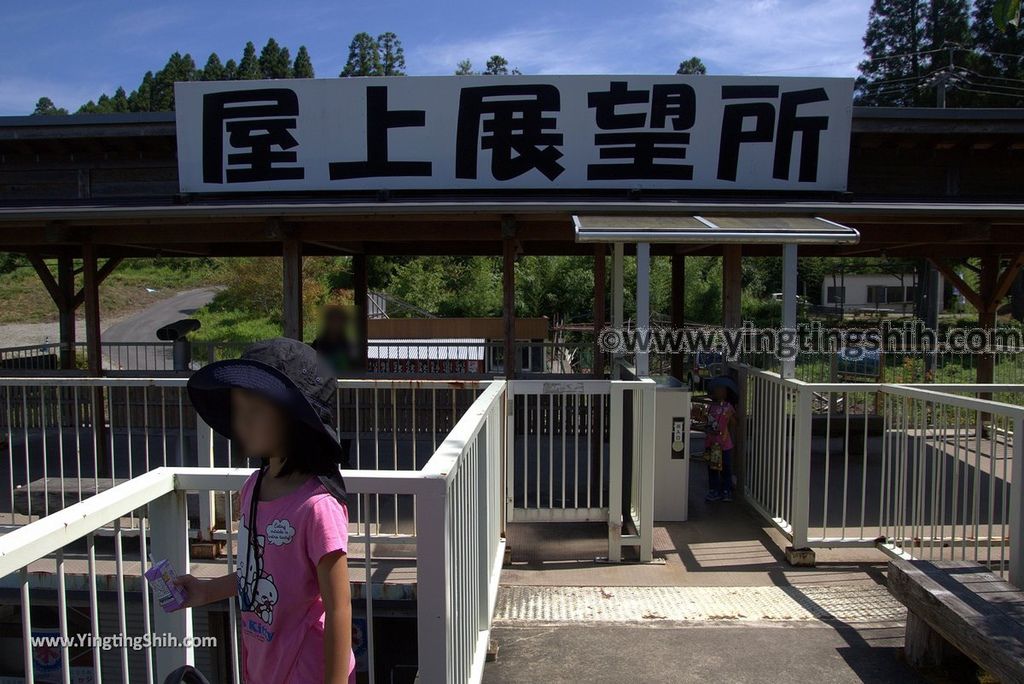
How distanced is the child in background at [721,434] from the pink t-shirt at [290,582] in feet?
17.7

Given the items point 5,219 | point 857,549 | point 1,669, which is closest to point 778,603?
point 857,549

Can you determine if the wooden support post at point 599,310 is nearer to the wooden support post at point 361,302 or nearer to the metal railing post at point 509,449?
the metal railing post at point 509,449

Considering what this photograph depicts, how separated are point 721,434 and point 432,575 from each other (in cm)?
511

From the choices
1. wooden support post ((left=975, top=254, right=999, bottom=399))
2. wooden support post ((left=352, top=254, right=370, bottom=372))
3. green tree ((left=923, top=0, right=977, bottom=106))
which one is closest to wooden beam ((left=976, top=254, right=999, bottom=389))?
wooden support post ((left=975, top=254, right=999, bottom=399))

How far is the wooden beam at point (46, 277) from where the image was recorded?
10373 millimetres

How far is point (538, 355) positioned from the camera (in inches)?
513

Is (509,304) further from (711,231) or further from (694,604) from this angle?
(694,604)

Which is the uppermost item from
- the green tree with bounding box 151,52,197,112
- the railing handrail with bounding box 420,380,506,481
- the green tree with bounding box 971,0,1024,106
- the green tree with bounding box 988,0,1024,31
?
the green tree with bounding box 151,52,197,112

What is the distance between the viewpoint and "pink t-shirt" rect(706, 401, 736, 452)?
6.70 metres

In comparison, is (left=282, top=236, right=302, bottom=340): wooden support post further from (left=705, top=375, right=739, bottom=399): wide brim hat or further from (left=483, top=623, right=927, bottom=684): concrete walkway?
(left=483, top=623, right=927, bottom=684): concrete walkway

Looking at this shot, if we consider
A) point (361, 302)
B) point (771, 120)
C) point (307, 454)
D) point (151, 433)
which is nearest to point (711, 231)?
point (771, 120)

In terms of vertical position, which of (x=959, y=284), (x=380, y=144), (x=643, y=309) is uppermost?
(x=380, y=144)

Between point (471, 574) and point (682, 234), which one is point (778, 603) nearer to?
point (471, 574)

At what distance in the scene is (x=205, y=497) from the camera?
5.12 meters
